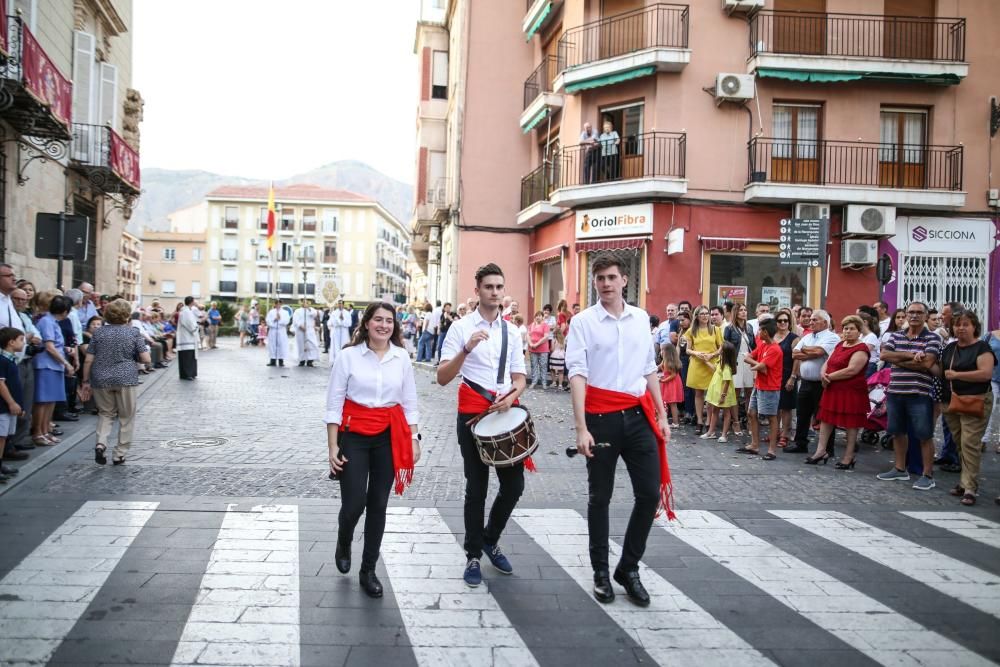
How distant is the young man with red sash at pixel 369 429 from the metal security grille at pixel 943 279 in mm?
19718

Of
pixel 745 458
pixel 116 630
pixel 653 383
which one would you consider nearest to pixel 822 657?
pixel 653 383

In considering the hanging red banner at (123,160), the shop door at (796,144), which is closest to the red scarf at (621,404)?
the shop door at (796,144)

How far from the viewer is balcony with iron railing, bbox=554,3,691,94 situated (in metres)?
19.5

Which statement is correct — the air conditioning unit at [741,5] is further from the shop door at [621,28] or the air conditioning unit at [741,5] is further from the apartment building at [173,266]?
the apartment building at [173,266]

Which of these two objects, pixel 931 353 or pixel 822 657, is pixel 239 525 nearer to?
pixel 822 657

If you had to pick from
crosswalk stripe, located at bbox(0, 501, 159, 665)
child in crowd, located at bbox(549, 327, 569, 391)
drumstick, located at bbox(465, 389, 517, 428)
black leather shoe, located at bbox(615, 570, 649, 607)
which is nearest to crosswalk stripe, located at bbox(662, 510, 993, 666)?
black leather shoe, located at bbox(615, 570, 649, 607)

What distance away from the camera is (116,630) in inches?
154

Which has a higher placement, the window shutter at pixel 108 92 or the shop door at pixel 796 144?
the window shutter at pixel 108 92

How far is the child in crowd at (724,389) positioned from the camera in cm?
1053

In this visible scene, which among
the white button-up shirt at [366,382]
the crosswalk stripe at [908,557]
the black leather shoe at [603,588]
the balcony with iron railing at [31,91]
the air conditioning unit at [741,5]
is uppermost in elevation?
the air conditioning unit at [741,5]

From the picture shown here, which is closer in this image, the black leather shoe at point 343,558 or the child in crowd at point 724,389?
the black leather shoe at point 343,558

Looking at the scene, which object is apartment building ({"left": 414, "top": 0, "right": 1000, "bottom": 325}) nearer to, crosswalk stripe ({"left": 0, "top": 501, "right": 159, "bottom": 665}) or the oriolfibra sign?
the oriolfibra sign

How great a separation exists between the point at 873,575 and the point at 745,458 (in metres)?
4.55

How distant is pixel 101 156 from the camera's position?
19.1 m
